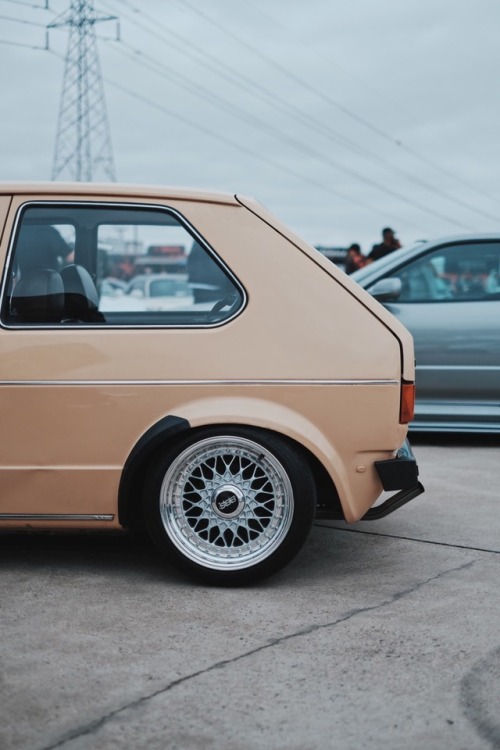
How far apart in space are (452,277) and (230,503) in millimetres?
4588

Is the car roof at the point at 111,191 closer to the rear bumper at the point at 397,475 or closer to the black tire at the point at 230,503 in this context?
the black tire at the point at 230,503

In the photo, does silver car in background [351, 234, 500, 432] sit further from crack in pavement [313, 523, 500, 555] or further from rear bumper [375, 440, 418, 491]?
rear bumper [375, 440, 418, 491]

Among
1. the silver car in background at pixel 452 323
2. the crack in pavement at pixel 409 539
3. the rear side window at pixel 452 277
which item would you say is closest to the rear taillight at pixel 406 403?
the crack in pavement at pixel 409 539

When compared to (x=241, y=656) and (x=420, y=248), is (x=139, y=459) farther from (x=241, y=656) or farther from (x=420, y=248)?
(x=420, y=248)

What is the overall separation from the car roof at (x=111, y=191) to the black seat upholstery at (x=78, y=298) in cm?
34

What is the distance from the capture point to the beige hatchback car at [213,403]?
4059 millimetres

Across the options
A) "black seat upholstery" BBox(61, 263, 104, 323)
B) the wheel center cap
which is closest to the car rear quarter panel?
"black seat upholstery" BBox(61, 263, 104, 323)

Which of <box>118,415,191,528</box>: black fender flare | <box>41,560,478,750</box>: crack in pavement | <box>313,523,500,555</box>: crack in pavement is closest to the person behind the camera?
<box>41,560,478,750</box>: crack in pavement

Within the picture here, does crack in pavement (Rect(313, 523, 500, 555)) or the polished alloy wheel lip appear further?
crack in pavement (Rect(313, 523, 500, 555))

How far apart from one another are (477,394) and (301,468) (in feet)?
14.0

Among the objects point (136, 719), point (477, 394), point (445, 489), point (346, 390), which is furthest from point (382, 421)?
point (477, 394)

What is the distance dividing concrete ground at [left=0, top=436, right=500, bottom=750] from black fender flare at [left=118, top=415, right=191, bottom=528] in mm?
331

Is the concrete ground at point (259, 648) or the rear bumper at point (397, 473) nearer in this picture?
the concrete ground at point (259, 648)

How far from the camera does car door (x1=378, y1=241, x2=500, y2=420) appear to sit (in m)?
7.94
